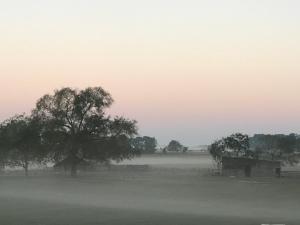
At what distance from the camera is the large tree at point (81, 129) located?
Answer: 76.2 meters

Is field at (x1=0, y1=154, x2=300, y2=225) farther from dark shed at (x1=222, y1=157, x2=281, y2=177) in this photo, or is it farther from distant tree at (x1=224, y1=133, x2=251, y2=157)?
distant tree at (x1=224, y1=133, x2=251, y2=157)

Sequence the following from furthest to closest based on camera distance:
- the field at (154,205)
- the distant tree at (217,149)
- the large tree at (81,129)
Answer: the distant tree at (217,149) → the large tree at (81,129) → the field at (154,205)

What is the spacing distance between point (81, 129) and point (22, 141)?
27.0 feet

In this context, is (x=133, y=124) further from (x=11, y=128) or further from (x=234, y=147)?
(x=234, y=147)

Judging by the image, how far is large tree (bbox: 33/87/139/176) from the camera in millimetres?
76188

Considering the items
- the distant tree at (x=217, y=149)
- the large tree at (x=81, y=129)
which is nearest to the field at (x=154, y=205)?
the large tree at (x=81, y=129)

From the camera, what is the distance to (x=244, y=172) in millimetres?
78812

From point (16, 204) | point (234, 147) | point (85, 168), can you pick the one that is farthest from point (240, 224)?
point (234, 147)

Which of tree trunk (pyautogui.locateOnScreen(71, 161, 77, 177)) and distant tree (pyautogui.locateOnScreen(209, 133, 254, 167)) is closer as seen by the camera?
tree trunk (pyautogui.locateOnScreen(71, 161, 77, 177))

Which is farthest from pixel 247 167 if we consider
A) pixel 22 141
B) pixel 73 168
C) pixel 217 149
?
pixel 22 141

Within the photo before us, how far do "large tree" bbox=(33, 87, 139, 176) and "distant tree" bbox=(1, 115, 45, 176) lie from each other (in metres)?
1.80

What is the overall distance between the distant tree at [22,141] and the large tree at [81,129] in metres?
1.80

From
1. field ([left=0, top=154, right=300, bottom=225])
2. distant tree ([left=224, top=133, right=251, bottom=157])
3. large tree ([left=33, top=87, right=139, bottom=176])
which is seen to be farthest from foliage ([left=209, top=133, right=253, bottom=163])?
field ([left=0, top=154, right=300, bottom=225])

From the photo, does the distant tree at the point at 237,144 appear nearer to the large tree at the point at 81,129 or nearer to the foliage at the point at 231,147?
the foliage at the point at 231,147
